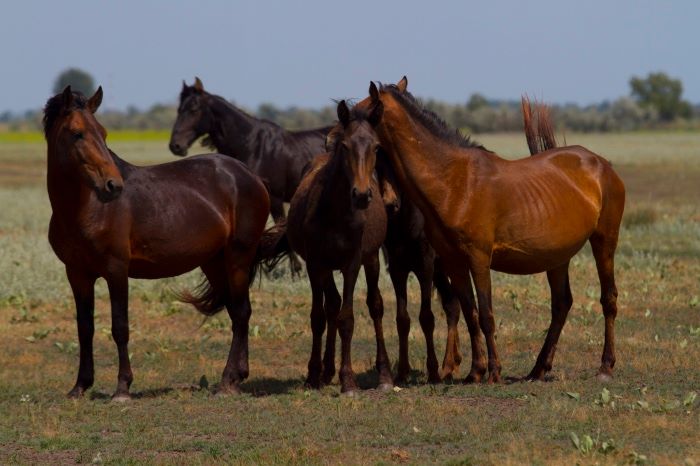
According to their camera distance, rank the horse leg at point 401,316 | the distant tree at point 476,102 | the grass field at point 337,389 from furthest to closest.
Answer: the distant tree at point 476,102, the horse leg at point 401,316, the grass field at point 337,389

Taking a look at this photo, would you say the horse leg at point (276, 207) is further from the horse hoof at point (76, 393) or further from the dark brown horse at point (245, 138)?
the horse hoof at point (76, 393)

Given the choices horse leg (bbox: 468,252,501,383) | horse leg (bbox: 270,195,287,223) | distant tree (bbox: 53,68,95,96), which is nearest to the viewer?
horse leg (bbox: 468,252,501,383)

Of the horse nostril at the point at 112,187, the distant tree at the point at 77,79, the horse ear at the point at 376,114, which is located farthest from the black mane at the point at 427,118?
the distant tree at the point at 77,79

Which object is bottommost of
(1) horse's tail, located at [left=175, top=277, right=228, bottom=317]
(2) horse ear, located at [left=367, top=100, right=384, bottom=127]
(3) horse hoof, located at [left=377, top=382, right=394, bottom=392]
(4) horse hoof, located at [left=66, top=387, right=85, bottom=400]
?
(4) horse hoof, located at [left=66, top=387, right=85, bottom=400]

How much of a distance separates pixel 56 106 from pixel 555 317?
4248 millimetres

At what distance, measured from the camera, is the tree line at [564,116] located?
277 ft

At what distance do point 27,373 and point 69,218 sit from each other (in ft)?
8.38

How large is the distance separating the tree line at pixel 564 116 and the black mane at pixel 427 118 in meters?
60.2

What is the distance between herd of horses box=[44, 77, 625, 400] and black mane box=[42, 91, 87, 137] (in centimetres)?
1

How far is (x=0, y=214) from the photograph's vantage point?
82.1 ft

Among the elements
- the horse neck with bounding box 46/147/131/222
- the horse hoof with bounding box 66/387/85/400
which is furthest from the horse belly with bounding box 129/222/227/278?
the horse hoof with bounding box 66/387/85/400

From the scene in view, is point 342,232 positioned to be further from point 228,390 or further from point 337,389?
point 228,390

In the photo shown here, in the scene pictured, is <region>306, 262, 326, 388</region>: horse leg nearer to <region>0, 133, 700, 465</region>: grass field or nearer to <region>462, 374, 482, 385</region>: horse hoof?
<region>0, 133, 700, 465</region>: grass field

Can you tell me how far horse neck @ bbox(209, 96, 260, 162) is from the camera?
15594mm
